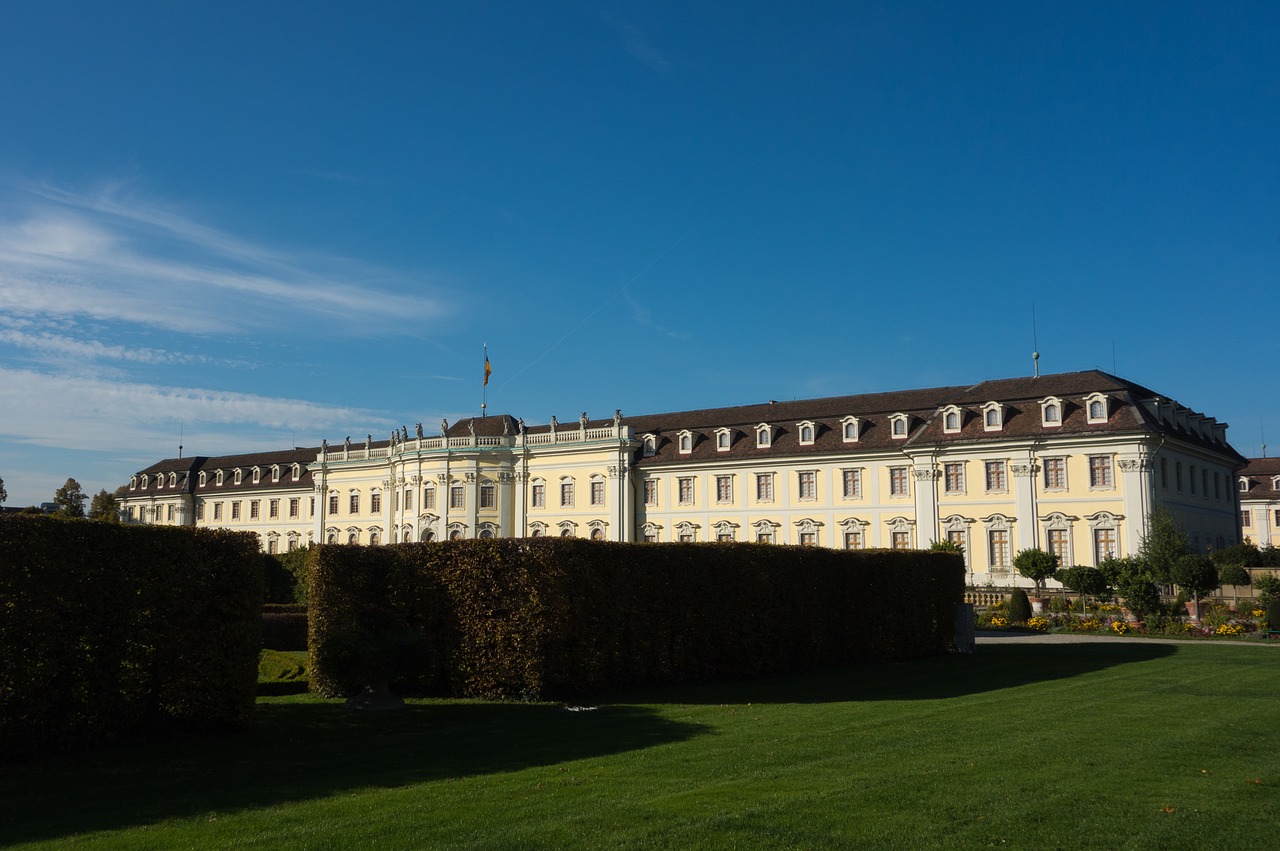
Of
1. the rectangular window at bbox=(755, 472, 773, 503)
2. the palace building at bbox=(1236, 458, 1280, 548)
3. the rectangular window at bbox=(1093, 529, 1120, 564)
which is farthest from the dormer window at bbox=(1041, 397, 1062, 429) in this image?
the palace building at bbox=(1236, 458, 1280, 548)

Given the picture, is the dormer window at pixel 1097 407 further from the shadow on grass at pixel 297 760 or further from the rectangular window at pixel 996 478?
the shadow on grass at pixel 297 760

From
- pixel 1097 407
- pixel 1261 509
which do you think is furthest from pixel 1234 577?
pixel 1261 509

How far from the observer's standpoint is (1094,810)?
9.41m

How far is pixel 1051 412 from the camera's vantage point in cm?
5178

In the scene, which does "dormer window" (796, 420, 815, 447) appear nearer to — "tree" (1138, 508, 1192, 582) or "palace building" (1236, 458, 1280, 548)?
"tree" (1138, 508, 1192, 582)

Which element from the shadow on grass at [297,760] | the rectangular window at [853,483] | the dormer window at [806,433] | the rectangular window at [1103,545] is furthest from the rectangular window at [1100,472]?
the shadow on grass at [297,760]

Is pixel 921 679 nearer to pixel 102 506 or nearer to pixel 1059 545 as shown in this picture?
pixel 1059 545

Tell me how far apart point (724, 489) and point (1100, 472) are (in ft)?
70.7

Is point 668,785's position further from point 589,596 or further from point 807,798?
point 589,596

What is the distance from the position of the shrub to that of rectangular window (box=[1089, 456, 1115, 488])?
11912 millimetres

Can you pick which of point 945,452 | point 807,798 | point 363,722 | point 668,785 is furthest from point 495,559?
point 945,452

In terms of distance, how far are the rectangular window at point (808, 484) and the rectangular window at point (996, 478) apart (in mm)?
10213

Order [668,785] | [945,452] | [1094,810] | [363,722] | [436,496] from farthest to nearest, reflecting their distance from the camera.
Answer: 1. [436,496]
2. [945,452]
3. [363,722]
4. [668,785]
5. [1094,810]

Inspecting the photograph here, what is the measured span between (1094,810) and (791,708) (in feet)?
25.6
